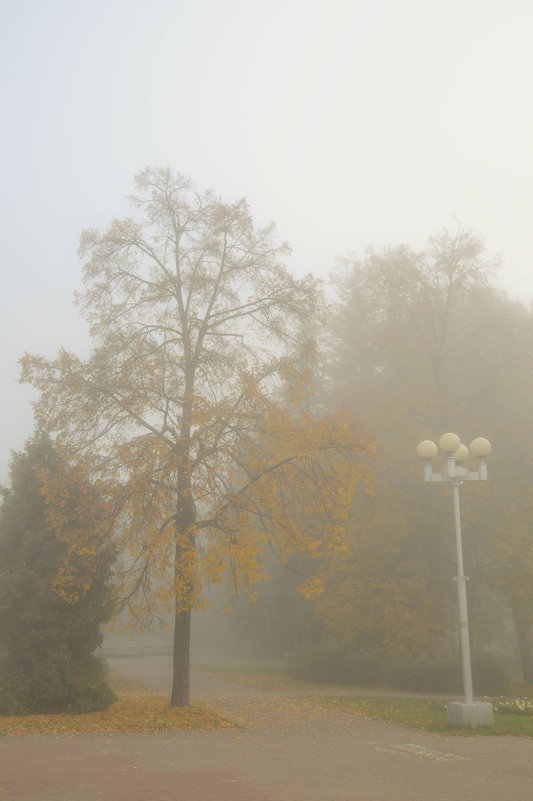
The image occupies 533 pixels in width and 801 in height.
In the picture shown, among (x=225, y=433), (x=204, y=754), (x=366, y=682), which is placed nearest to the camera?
(x=204, y=754)

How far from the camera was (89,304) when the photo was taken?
17234 millimetres

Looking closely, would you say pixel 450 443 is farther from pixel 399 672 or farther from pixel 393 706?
pixel 399 672

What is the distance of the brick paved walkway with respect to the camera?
26.9 feet

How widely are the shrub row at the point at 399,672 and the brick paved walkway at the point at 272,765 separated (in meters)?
8.05

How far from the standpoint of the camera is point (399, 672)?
22.9 meters

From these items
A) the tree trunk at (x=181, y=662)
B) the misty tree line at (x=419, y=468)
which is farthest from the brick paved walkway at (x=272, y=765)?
the misty tree line at (x=419, y=468)

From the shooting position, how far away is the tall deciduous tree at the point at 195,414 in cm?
1417

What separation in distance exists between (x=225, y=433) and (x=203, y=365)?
2.29 metres

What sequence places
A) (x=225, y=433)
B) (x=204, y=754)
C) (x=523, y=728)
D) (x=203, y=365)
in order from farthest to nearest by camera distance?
(x=203, y=365) → (x=225, y=433) → (x=523, y=728) → (x=204, y=754)

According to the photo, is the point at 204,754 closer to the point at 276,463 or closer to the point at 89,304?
the point at 276,463

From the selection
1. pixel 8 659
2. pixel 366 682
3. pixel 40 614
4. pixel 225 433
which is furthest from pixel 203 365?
pixel 366 682

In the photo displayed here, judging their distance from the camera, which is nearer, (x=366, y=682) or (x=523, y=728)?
(x=523, y=728)

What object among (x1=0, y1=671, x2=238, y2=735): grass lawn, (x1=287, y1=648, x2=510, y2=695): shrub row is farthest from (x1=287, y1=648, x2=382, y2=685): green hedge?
(x1=0, y1=671, x2=238, y2=735): grass lawn

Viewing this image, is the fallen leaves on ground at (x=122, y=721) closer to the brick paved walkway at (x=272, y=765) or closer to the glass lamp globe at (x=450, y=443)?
the brick paved walkway at (x=272, y=765)
